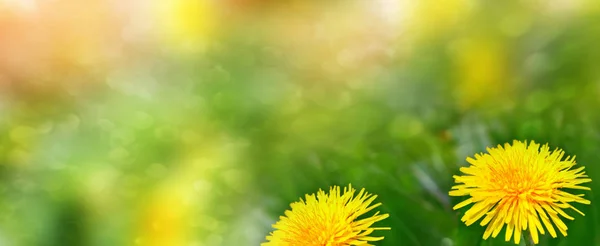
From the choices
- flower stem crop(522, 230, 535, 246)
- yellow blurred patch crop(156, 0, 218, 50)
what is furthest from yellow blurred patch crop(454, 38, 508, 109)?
yellow blurred patch crop(156, 0, 218, 50)

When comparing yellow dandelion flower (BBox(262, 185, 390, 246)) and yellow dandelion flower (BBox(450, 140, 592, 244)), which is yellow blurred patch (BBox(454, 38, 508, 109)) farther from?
yellow dandelion flower (BBox(262, 185, 390, 246))

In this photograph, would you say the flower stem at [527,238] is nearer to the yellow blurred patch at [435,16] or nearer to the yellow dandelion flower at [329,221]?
the yellow dandelion flower at [329,221]

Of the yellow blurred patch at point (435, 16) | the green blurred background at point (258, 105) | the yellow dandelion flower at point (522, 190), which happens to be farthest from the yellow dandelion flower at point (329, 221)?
the yellow blurred patch at point (435, 16)

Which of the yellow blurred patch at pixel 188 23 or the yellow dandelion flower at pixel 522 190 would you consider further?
the yellow blurred patch at pixel 188 23

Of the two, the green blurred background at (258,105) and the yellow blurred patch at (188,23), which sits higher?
the yellow blurred patch at (188,23)

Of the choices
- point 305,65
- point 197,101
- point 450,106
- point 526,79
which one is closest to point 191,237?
point 197,101

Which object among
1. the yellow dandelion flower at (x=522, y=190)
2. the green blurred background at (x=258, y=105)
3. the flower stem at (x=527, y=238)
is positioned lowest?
the flower stem at (x=527, y=238)

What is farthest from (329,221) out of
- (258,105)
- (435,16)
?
(435,16)
